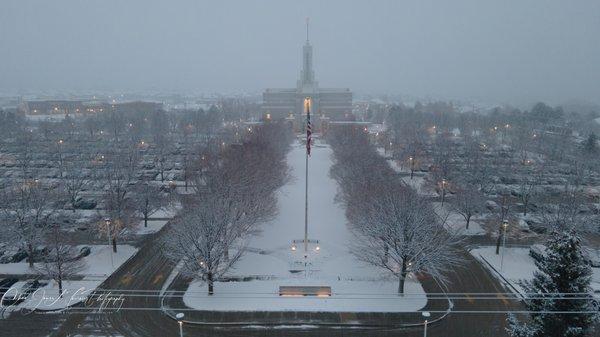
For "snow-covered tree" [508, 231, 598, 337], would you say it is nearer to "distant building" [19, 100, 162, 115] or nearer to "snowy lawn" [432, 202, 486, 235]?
"snowy lawn" [432, 202, 486, 235]

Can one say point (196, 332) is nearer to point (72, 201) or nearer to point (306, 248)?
point (306, 248)

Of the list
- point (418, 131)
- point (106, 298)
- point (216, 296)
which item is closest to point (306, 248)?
point (216, 296)

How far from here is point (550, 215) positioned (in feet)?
77.3

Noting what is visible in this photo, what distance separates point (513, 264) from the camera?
2050cm

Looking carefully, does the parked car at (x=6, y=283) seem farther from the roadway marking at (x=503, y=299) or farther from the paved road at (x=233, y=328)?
the roadway marking at (x=503, y=299)

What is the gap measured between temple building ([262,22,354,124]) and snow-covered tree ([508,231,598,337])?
244 feet

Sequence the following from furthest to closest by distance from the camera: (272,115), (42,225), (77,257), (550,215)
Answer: (272,115) < (550,215) < (42,225) < (77,257)

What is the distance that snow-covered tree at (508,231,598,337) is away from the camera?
11633 mm

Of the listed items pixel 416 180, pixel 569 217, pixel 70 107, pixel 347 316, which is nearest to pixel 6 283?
pixel 347 316

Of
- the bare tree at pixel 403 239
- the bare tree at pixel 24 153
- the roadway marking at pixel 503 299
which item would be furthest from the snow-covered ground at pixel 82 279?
the bare tree at pixel 24 153

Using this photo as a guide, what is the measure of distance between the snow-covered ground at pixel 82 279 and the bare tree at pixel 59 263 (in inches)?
15.0

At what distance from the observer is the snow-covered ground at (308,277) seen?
16609mm

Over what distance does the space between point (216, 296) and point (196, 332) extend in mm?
2319

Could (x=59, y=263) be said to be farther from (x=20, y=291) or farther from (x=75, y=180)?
(x=75, y=180)
